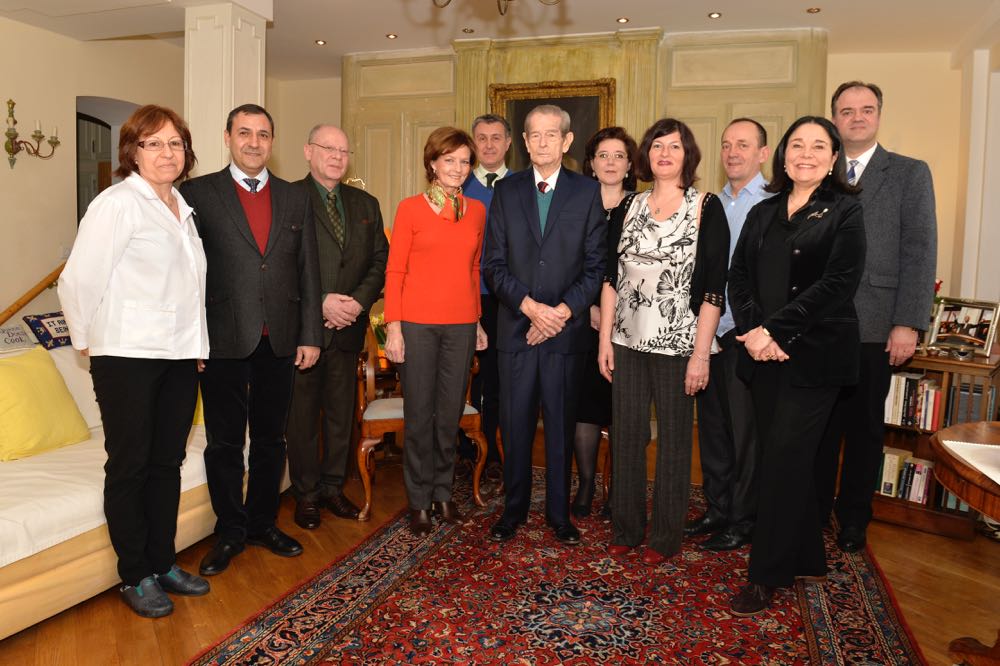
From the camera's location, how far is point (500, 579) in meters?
2.76

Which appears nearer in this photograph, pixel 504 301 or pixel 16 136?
pixel 504 301

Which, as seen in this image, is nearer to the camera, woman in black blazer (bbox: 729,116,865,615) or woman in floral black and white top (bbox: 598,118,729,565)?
woman in black blazer (bbox: 729,116,865,615)

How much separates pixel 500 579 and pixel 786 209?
5.48ft

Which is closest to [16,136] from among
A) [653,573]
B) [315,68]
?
[315,68]

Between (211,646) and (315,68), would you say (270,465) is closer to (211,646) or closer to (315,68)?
(211,646)

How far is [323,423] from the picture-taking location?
349 centimetres

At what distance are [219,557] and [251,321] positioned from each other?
2.99ft

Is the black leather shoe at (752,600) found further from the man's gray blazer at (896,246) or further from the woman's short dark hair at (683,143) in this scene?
the woman's short dark hair at (683,143)

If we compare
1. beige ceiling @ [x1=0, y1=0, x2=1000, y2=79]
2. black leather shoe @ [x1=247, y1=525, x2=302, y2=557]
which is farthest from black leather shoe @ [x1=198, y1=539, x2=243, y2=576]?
beige ceiling @ [x1=0, y1=0, x2=1000, y2=79]

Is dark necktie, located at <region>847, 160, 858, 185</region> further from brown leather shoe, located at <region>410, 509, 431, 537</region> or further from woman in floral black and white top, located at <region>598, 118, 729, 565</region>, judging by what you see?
brown leather shoe, located at <region>410, 509, 431, 537</region>

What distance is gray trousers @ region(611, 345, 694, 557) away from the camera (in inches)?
110

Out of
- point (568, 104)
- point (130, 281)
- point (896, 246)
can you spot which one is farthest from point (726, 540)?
point (568, 104)

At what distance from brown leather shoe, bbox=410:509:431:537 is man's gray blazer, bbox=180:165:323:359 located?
36.2 inches

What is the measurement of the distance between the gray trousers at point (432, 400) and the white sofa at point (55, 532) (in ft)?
2.93
